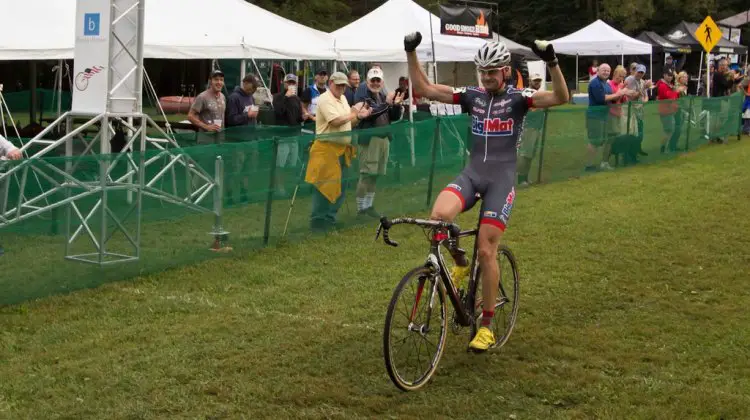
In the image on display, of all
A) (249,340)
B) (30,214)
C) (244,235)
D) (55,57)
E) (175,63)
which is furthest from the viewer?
(175,63)

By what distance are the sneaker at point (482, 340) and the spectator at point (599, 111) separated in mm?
12065

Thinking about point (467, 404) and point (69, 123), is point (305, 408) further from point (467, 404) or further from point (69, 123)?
point (69, 123)

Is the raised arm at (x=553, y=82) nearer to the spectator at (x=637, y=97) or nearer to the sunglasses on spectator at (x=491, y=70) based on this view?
the sunglasses on spectator at (x=491, y=70)

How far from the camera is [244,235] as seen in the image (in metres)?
11.0

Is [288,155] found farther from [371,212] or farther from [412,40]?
[412,40]

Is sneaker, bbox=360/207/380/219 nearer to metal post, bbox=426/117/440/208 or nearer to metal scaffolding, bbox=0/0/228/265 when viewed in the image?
metal post, bbox=426/117/440/208

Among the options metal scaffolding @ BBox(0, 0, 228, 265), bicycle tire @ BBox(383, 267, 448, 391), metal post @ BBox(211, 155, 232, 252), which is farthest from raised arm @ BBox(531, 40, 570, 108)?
metal post @ BBox(211, 155, 232, 252)

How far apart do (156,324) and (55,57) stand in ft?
30.7

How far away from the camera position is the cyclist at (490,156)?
6.74 meters

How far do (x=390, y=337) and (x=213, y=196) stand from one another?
16.5 ft

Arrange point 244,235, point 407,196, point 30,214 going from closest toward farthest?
point 30,214 < point 244,235 < point 407,196

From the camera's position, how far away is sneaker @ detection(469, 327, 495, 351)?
6.81 meters

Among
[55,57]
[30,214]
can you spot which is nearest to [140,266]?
[30,214]

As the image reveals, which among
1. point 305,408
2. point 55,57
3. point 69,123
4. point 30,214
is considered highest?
point 55,57
